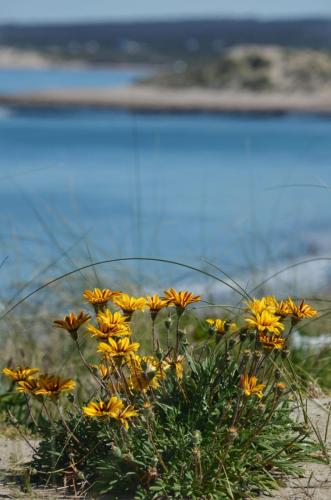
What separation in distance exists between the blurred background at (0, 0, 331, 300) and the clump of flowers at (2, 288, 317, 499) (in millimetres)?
509

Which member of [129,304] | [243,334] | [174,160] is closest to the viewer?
[129,304]

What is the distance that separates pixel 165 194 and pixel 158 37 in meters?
64.4

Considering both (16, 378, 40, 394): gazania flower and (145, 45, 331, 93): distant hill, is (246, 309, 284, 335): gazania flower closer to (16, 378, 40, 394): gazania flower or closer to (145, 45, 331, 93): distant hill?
(16, 378, 40, 394): gazania flower

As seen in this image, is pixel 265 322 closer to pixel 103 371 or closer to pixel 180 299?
pixel 180 299

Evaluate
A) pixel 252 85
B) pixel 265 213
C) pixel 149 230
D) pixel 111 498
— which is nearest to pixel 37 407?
pixel 111 498

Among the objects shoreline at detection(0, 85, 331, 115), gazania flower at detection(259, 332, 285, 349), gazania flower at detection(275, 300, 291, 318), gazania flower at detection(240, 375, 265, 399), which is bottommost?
gazania flower at detection(240, 375, 265, 399)

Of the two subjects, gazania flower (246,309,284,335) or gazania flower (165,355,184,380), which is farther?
gazania flower (165,355,184,380)

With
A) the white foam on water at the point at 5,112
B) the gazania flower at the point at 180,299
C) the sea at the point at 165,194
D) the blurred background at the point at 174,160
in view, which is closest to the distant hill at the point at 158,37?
the blurred background at the point at 174,160

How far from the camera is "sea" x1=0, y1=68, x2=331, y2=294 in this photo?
441 cm

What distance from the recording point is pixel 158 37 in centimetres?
7450

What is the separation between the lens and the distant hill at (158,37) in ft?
211

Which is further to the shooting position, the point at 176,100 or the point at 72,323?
the point at 176,100

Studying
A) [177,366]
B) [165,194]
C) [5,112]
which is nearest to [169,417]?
[177,366]

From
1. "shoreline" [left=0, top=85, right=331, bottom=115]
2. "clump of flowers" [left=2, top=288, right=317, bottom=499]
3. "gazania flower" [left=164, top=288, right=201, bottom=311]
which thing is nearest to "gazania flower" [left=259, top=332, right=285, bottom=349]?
"clump of flowers" [left=2, top=288, right=317, bottom=499]
